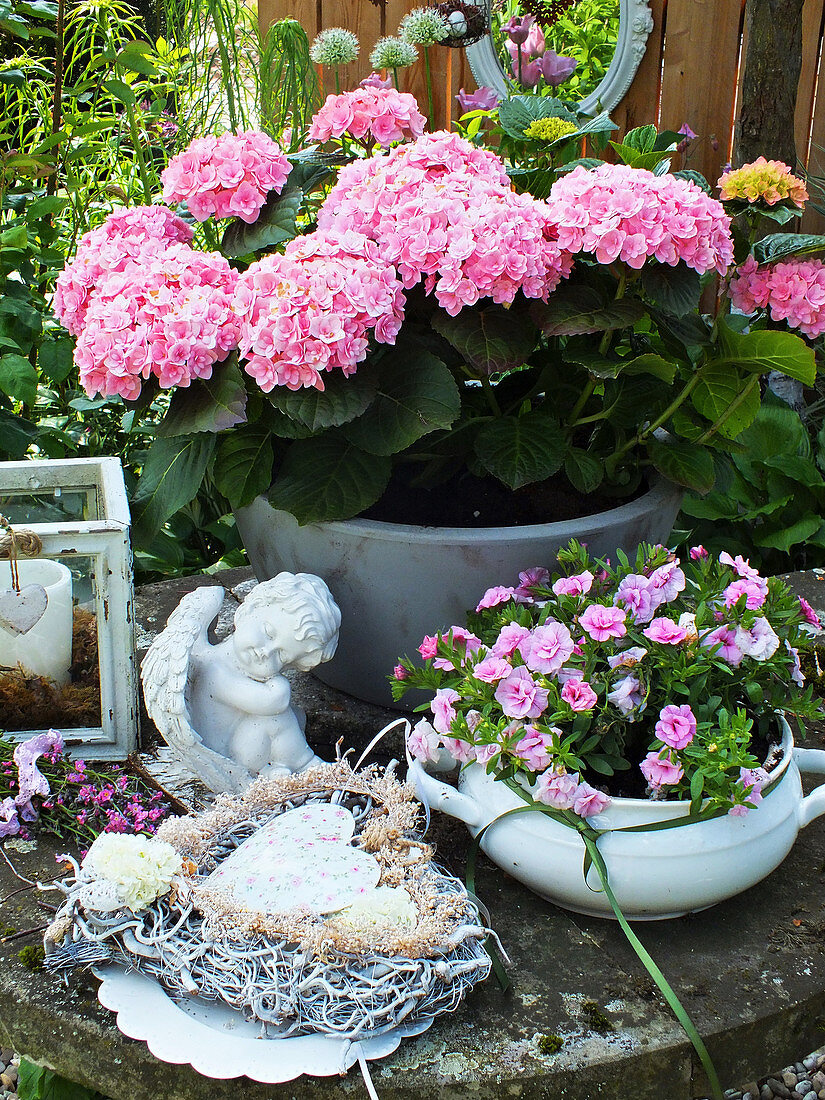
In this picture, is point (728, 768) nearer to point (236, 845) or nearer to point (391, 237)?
point (236, 845)

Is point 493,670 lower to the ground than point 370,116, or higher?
lower

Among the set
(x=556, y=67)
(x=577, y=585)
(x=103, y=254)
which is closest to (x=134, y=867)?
(x=577, y=585)

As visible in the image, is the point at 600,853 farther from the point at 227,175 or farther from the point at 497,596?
the point at 227,175

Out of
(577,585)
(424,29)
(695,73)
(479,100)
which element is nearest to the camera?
(577,585)

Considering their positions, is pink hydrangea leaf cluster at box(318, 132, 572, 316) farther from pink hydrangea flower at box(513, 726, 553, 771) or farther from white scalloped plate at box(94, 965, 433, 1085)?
white scalloped plate at box(94, 965, 433, 1085)

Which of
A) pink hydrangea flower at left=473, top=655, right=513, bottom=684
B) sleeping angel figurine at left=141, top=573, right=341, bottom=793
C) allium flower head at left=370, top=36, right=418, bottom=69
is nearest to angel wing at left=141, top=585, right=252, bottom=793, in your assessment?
sleeping angel figurine at left=141, top=573, right=341, bottom=793

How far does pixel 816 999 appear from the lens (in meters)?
0.90

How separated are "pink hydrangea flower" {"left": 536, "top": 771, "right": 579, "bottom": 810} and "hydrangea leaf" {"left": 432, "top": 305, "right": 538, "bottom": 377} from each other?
0.47 meters

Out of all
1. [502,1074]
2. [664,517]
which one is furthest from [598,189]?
[502,1074]

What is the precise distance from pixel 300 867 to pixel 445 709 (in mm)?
197

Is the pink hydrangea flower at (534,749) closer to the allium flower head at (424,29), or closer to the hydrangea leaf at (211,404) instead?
the hydrangea leaf at (211,404)

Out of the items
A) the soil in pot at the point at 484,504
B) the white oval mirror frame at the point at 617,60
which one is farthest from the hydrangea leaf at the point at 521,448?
the white oval mirror frame at the point at 617,60

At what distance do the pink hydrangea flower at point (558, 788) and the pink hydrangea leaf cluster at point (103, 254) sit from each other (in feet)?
2.44

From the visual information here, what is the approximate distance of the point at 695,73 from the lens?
3.24 m
